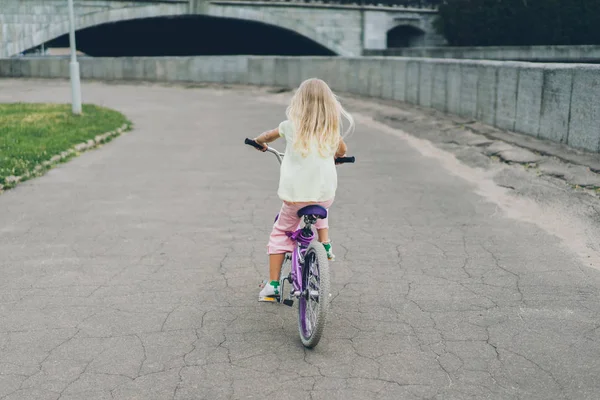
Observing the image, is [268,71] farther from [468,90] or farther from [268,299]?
[268,299]

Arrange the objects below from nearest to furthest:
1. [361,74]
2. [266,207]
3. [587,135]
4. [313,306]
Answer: [313,306] → [266,207] → [587,135] → [361,74]

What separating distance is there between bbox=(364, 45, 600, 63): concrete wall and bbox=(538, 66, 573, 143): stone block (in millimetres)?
20205

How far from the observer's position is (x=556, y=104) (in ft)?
37.0

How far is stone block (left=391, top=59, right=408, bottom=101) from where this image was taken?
1844cm

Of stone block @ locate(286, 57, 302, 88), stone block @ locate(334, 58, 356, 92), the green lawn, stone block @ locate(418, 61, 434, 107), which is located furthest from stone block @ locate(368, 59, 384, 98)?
the green lawn

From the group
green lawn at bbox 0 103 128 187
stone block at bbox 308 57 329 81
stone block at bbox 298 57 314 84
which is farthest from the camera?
stone block at bbox 298 57 314 84

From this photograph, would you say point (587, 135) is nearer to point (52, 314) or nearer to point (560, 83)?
point (560, 83)

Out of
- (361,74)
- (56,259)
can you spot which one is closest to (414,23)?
(361,74)

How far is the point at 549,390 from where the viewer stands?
4.23 m

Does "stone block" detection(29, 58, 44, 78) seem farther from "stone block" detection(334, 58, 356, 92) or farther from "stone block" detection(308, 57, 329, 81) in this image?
"stone block" detection(334, 58, 356, 92)

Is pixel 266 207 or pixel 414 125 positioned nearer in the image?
pixel 266 207

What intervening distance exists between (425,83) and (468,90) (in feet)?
8.34

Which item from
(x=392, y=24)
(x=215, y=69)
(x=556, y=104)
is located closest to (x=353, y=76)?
(x=215, y=69)

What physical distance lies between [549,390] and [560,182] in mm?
5819
